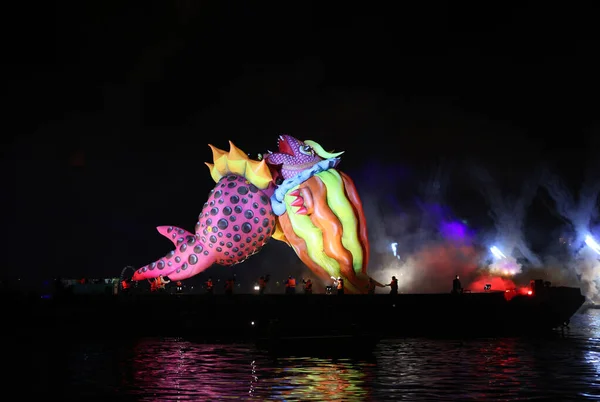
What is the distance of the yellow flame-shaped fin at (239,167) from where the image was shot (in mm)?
38125

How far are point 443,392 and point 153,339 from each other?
1871cm

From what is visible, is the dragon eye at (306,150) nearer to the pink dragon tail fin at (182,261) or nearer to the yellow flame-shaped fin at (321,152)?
the yellow flame-shaped fin at (321,152)

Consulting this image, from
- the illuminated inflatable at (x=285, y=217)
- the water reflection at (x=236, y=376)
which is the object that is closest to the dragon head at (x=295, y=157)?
the illuminated inflatable at (x=285, y=217)

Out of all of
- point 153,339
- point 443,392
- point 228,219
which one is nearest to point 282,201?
point 228,219

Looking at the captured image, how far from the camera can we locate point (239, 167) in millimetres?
38938

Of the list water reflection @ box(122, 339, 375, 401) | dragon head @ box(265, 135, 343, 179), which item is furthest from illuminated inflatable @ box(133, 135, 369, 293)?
water reflection @ box(122, 339, 375, 401)

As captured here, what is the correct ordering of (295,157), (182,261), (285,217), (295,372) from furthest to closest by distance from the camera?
(295,157) < (182,261) < (285,217) < (295,372)

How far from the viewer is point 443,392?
19.5 m

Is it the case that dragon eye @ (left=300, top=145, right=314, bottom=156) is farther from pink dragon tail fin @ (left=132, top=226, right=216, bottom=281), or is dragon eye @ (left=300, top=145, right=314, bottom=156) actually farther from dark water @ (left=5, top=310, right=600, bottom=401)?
dark water @ (left=5, top=310, right=600, bottom=401)

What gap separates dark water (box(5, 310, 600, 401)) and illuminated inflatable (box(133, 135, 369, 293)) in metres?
6.09

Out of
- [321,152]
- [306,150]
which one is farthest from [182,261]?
[321,152]

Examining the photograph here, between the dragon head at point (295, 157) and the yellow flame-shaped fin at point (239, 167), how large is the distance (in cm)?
105

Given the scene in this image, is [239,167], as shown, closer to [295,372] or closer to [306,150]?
[306,150]

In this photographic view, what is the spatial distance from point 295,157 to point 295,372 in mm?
17318
